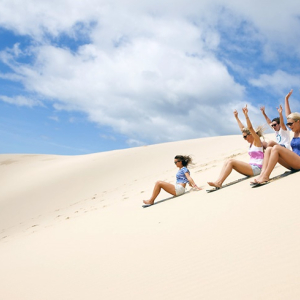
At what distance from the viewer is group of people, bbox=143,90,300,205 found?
185 inches

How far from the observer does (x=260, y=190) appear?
4.53 m

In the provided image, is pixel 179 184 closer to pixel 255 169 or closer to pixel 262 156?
pixel 255 169

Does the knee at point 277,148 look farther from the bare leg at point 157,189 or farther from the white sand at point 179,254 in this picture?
the bare leg at point 157,189

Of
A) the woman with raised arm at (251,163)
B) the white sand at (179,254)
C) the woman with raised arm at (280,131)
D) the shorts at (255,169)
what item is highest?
the woman with raised arm at (280,131)

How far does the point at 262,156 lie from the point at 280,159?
39.8 inches

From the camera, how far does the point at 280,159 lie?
4777 millimetres

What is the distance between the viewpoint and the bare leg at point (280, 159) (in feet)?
15.1

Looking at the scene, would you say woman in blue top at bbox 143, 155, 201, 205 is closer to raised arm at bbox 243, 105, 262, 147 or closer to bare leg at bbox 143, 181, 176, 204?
bare leg at bbox 143, 181, 176, 204

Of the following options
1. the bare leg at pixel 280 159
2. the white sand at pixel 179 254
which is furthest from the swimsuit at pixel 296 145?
the white sand at pixel 179 254

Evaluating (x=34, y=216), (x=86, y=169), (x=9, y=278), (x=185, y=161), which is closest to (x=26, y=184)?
(x=86, y=169)

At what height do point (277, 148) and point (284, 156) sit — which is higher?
point (277, 148)

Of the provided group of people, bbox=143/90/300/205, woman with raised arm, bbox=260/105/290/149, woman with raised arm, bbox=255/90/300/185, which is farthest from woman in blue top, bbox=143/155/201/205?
woman with raised arm, bbox=255/90/300/185

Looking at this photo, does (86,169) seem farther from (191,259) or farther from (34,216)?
(191,259)

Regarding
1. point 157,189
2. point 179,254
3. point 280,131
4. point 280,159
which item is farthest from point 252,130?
point 179,254
